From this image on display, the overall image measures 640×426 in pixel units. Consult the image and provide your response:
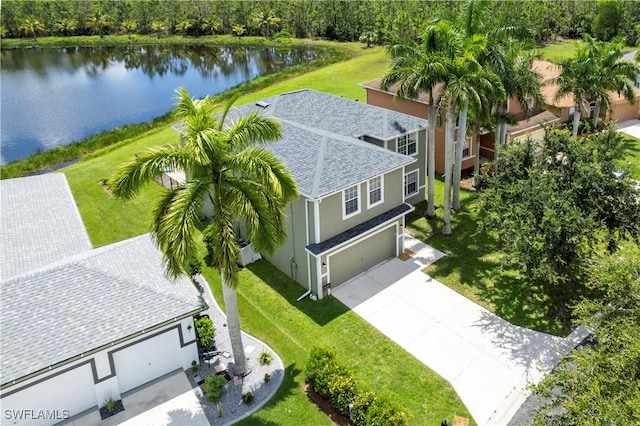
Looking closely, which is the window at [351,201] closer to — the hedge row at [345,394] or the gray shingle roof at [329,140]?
the gray shingle roof at [329,140]

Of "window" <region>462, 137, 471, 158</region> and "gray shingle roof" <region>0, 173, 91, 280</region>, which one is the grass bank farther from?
"window" <region>462, 137, 471, 158</region>

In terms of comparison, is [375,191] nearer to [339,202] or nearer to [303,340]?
[339,202]

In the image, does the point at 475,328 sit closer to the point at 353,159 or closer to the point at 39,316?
the point at 353,159

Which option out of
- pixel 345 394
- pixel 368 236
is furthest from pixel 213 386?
pixel 368 236

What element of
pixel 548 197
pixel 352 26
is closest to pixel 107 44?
pixel 352 26

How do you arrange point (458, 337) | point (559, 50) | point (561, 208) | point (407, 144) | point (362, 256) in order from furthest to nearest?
point (559, 50)
point (407, 144)
point (362, 256)
point (458, 337)
point (561, 208)

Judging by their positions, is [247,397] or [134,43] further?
[134,43]

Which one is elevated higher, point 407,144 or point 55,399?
point 407,144
